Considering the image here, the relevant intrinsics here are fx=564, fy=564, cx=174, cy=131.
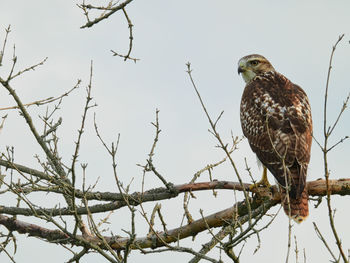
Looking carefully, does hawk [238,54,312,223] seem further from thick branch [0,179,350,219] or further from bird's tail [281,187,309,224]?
thick branch [0,179,350,219]

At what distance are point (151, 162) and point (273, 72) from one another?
15.7 ft

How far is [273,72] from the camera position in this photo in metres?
10.9

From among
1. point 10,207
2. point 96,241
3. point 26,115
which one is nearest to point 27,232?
point 10,207

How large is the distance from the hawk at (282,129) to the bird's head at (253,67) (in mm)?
541

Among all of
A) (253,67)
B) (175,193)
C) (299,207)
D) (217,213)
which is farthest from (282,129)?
(253,67)

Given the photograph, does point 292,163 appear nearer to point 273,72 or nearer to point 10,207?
point 273,72

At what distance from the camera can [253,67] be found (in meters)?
11.3

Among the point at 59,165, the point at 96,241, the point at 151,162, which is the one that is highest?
the point at 59,165

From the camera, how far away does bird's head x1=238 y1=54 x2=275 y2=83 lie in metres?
11.3

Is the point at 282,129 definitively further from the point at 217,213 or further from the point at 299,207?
the point at 217,213

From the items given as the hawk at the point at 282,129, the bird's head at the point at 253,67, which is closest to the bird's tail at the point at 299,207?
the hawk at the point at 282,129

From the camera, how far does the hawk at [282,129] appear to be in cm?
805

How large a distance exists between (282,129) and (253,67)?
295 cm

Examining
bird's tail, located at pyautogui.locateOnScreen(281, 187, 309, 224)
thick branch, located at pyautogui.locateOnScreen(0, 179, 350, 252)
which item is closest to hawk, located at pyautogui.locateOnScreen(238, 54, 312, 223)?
bird's tail, located at pyautogui.locateOnScreen(281, 187, 309, 224)
